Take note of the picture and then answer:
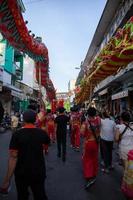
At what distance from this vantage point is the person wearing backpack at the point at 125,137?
6.39m

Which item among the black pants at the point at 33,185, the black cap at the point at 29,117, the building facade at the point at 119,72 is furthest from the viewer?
the building facade at the point at 119,72

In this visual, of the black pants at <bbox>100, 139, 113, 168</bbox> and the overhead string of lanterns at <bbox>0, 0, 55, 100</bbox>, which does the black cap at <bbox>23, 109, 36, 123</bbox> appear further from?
the black pants at <bbox>100, 139, 113, 168</bbox>

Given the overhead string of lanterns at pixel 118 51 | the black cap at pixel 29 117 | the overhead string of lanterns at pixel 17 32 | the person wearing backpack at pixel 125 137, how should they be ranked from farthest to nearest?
1. the overhead string of lanterns at pixel 118 51
2. the person wearing backpack at pixel 125 137
3. the overhead string of lanterns at pixel 17 32
4. the black cap at pixel 29 117

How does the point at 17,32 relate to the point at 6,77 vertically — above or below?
below

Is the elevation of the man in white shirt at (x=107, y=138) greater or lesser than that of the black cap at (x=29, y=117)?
lesser

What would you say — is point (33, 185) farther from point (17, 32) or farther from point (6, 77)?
point (6, 77)

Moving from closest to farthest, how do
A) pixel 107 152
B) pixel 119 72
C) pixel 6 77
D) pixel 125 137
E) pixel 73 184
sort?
pixel 125 137 < pixel 73 184 < pixel 107 152 < pixel 119 72 < pixel 6 77

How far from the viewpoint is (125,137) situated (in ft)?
21.2

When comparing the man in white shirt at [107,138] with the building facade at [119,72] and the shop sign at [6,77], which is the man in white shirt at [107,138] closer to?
the building facade at [119,72]

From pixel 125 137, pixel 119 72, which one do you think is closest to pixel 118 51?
pixel 125 137

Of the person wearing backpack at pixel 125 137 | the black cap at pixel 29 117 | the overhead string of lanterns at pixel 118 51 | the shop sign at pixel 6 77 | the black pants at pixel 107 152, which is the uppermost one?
the shop sign at pixel 6 77

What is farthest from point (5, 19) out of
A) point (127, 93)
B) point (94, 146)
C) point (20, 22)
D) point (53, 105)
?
point (53, 105)

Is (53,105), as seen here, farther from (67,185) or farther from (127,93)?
(67,185)

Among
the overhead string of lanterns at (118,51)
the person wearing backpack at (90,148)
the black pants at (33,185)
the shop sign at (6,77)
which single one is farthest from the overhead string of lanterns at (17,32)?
the shop sign at (6,77)
